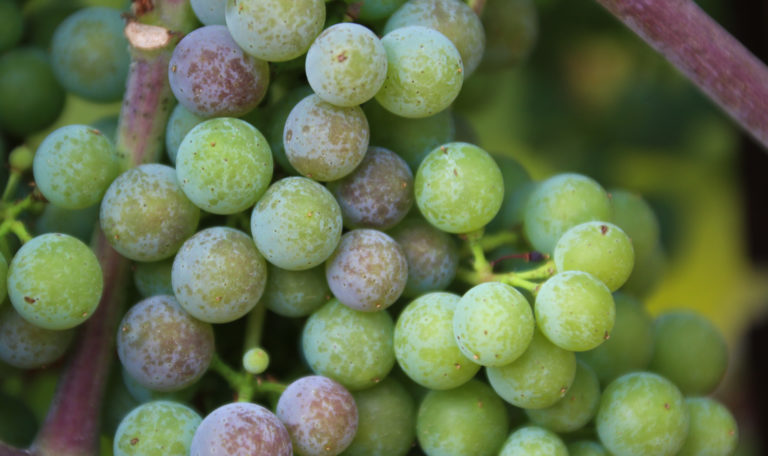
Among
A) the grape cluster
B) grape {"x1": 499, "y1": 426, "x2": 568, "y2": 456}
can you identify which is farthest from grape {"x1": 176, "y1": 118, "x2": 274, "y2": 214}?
grape {"x1": 499, "y1": 426, "x2": 568, "y2": 456}

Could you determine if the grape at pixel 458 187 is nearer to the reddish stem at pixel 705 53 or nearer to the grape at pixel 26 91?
the reddish stem at pixel 705 53

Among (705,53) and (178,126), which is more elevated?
(705,53)

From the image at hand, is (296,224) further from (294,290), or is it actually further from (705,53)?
(705,53)

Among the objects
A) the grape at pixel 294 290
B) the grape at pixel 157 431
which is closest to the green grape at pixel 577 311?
the grape at pixel 294 290

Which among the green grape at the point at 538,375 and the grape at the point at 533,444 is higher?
the green grape at the point at 538,375

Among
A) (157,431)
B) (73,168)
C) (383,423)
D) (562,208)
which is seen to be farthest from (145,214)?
(562,208)

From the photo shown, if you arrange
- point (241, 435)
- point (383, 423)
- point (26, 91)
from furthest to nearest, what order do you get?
point (26, 91)
point (383, 423)
point (241, 435)

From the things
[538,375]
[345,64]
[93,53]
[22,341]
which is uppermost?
[345,64]
